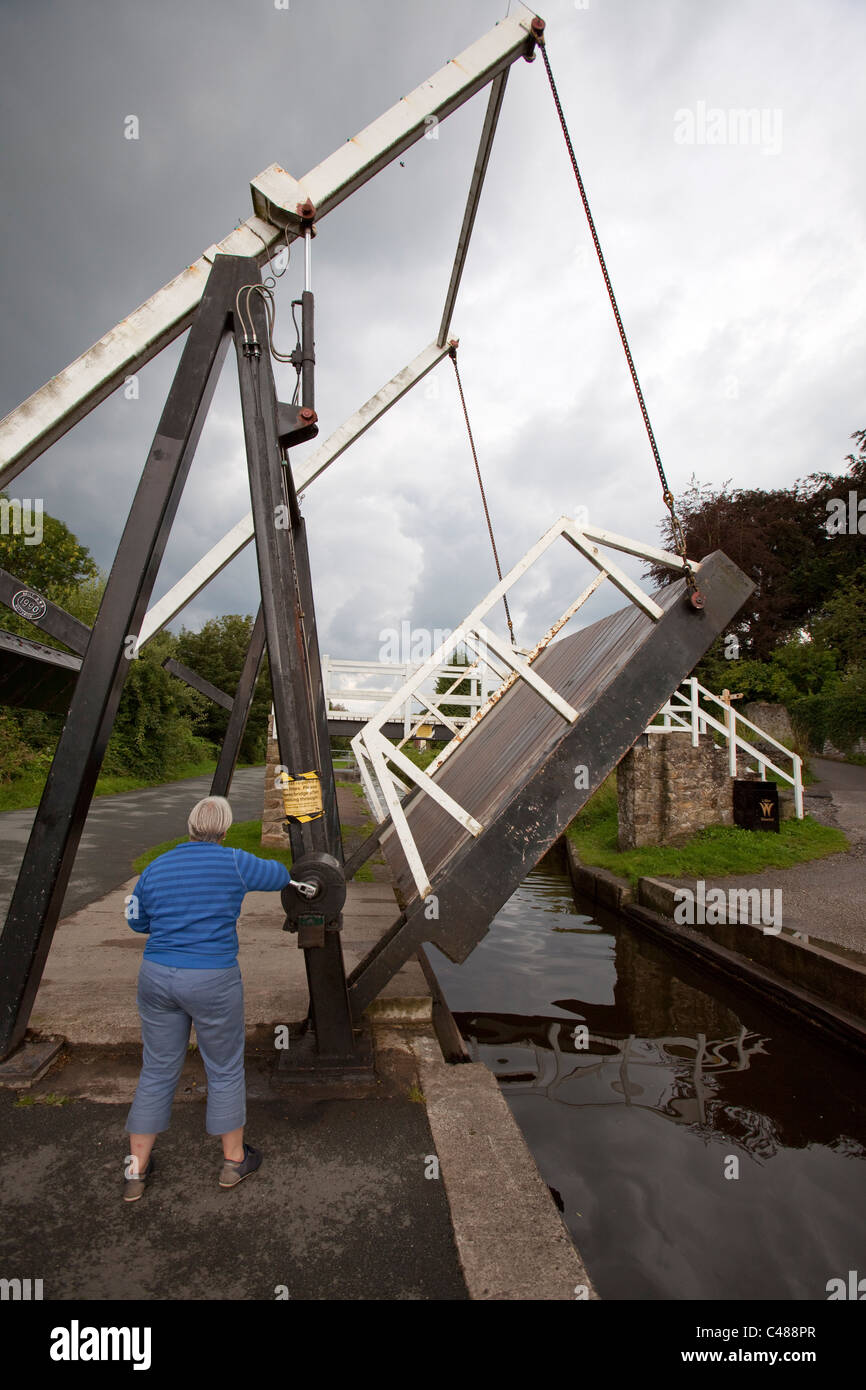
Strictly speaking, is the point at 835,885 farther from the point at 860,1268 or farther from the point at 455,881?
the point at 455,881

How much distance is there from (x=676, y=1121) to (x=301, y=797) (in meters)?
3.90

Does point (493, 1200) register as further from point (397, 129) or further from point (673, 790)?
point (673, 790)

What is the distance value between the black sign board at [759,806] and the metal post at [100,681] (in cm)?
1166

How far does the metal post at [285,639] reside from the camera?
3.32 meters

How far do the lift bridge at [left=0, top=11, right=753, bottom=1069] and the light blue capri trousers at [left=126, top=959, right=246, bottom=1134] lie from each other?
1.83ft

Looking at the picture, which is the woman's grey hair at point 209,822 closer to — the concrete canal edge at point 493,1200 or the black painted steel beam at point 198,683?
the concrete canal edge at point 493,1200

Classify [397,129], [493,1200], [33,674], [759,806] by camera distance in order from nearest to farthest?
[493,1200], [33,674], [397,129], [759,806]

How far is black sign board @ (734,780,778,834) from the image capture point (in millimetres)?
12156

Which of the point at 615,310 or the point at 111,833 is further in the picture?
the point at 111,833

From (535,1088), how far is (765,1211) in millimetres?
1731

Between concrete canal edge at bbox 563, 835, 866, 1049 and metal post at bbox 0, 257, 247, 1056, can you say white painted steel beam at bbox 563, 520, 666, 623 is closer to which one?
metal post at bbox 0, 257, 247, 1056

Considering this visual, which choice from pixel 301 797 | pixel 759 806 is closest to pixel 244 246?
pixel 301 797

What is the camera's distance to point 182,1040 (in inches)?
107
